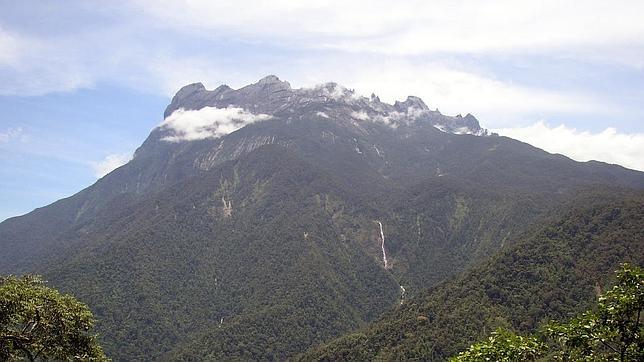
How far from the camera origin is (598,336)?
19.2m

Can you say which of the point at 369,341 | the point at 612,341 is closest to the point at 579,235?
the point at 369,341

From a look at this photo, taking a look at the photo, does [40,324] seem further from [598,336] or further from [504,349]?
[598,336]

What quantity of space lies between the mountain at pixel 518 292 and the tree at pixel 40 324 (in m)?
121

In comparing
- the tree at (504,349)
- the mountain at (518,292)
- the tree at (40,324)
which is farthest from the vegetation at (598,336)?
the mountain at (518,292)

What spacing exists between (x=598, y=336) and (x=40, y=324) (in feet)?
83.0

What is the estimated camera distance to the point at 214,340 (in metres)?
192

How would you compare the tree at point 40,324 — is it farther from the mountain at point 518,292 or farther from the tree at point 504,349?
the mountain at point 518,292

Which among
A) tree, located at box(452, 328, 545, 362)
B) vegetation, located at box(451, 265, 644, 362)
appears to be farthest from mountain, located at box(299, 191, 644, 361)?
tree, located at box(452, 328, 545, 362)

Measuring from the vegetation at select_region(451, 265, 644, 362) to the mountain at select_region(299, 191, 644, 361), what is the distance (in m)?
121

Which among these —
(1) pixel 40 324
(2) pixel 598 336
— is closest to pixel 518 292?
(2) pixel 598 336

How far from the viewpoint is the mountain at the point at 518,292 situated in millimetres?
140500

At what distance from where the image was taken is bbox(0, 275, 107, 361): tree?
2503 cm

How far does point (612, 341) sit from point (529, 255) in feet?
527

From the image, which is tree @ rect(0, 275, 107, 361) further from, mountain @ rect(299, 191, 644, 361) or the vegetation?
mountain @ rect(299, 191, 644, 361)
